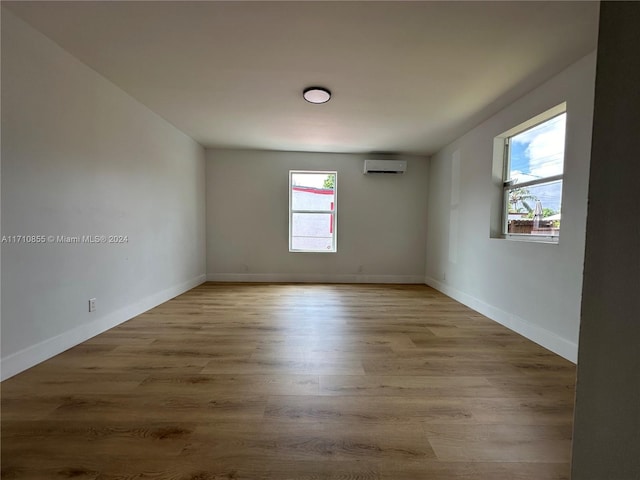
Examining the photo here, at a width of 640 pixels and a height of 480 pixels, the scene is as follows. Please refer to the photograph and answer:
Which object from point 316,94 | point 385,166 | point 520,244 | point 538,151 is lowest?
point 520,244

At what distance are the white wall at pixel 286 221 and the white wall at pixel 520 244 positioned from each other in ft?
2.36

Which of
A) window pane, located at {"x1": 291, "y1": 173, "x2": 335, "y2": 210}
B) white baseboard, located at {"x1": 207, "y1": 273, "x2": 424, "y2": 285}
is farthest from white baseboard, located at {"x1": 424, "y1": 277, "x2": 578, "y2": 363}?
window pane, located at {"x1": 291, "y1": 173, "x2": 335, "y2": 210}

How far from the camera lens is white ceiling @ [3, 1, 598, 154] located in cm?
176

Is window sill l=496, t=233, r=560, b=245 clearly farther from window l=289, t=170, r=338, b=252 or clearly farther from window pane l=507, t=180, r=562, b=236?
window l=289, t=170, r=338, b=252

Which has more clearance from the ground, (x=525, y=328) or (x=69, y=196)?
(x=69, y=196)

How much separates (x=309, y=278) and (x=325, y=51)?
3893 mm

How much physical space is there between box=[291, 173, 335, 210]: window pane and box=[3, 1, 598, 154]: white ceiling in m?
1.97

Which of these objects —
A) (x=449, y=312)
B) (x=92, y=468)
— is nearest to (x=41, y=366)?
(x=92, y=468)

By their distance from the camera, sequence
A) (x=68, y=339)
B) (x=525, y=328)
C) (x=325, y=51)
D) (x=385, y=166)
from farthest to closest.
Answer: (x=385, y=166)
(x=525, y=328)
(x=68, y=339)
(x=325, y=51)

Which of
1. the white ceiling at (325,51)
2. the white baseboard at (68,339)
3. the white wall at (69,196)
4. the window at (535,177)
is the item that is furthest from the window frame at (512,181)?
the white baseboard at (68,339)

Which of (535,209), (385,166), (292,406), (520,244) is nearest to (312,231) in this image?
(385,166)

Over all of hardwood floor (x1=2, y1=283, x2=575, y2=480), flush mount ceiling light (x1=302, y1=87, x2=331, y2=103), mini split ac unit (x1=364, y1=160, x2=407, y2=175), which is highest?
flush mount ceiling light (x1=302, y1=87, x2=331, y2=103)

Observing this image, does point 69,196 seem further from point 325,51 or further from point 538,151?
point 538,151

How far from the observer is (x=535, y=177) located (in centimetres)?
281
